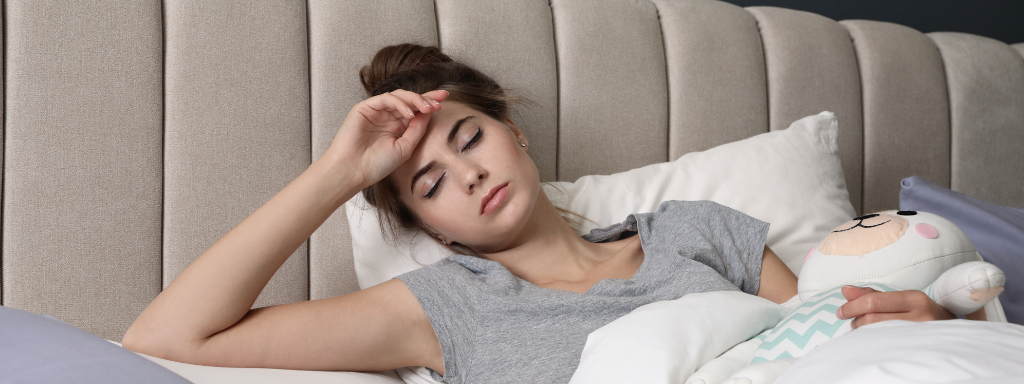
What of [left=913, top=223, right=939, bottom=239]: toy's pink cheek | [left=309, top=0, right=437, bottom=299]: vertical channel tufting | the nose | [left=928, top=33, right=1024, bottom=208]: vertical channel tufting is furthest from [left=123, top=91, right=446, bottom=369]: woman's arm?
[left=928, top=33, right=1024, bottom=208]: vertical channel tufting

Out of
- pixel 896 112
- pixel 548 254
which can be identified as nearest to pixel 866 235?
pixel 548 254

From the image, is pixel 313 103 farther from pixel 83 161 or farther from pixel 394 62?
pixel 83 161

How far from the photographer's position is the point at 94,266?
105cm

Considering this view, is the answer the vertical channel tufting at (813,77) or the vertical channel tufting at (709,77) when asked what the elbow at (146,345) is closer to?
the vertical channel tufting at (709,77)

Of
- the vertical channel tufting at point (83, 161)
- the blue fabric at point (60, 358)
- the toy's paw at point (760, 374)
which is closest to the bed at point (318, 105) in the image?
the vertical channel tufting at point (83, 161)

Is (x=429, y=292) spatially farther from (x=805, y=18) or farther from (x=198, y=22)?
(x=805, y=18)

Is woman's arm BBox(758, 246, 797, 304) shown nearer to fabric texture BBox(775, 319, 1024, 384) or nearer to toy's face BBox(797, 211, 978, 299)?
toy's face BBox(797, 211, 978, 299)

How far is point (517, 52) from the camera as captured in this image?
1.36 m

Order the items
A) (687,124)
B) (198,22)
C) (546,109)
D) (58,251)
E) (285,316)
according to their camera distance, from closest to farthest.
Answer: (285,316) < (58,251) < (198,22) < (546,109) < (687,124)

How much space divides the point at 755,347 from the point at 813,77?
1.12 m

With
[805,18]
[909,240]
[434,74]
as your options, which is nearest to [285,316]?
[434,74]

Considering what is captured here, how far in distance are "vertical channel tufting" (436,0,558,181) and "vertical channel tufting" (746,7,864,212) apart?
62cm

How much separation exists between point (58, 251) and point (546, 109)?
948mm

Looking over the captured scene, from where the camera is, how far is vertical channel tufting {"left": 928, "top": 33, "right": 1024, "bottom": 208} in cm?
174
